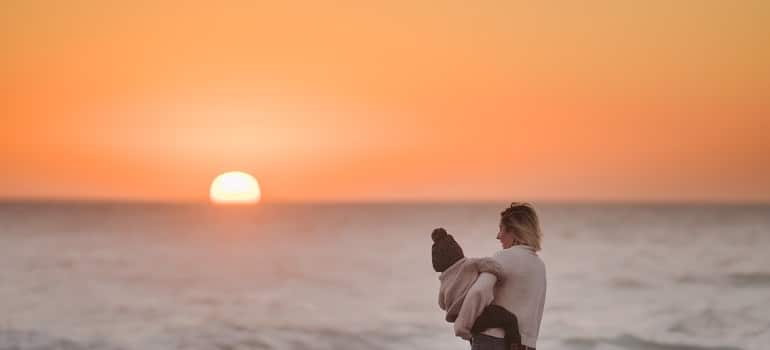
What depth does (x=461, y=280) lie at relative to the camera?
440 centimetres

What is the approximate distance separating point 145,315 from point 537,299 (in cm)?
1409

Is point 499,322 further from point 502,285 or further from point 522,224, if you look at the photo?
point 522,224

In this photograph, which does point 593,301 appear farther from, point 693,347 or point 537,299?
point 537,299

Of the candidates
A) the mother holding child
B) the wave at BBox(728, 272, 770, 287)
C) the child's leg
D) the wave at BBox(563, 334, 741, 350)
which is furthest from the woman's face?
the wave at BBox(728, 272, 770, 287)

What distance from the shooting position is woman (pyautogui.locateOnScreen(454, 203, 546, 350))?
448cm

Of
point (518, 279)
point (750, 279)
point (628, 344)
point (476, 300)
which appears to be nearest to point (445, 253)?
point (476, 300)

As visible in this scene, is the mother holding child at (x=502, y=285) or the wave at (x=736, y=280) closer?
the mother holding child at (x=502, y=285)

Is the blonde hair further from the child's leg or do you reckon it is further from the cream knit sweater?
the child's leg

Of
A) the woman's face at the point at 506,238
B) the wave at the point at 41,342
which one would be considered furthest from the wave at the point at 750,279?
the woman's face at the point at 506,238

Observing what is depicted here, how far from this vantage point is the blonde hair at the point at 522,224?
451 centimetres

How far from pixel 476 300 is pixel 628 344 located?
11001 millimetres

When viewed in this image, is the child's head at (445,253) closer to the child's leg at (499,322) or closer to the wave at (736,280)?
the child's leg at (499,322)

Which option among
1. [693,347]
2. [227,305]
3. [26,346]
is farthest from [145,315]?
[693,347]

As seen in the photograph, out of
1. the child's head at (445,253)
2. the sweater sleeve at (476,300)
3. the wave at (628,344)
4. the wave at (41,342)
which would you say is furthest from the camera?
the wave at (628,344)
